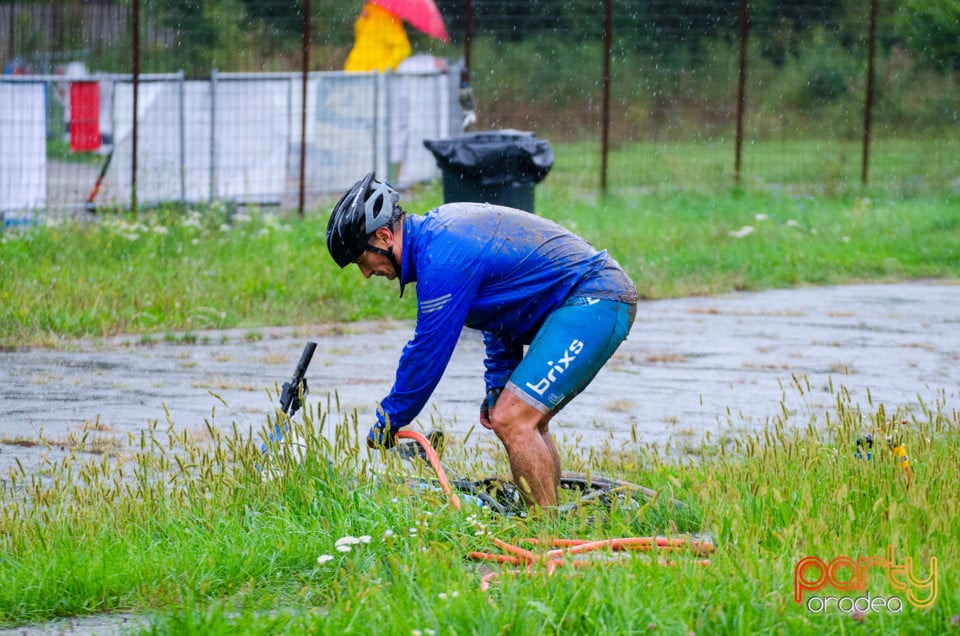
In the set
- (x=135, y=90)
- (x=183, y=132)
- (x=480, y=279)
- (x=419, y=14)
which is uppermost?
(x=419, y=14)

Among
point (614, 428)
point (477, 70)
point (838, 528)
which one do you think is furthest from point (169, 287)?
point (477, 70)

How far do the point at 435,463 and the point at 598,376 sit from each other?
4.21m

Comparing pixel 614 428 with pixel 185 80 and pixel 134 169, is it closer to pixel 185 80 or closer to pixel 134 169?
pixel 134 169

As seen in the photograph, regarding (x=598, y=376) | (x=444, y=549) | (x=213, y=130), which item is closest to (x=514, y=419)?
(x=444, y=549)

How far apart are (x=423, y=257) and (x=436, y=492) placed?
0.92 meters

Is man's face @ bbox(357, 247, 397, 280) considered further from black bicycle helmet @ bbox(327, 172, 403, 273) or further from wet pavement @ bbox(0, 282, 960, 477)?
wet pavement @ bbox(0, 282, 960, 477)

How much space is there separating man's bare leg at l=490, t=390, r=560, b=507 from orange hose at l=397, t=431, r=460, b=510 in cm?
27

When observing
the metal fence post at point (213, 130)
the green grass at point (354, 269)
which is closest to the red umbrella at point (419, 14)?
the green grass at point (354, 269)

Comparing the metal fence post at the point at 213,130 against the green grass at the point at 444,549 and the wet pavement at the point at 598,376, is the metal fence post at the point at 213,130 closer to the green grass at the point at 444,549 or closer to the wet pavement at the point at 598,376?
the wet pavement at the point at 598,376

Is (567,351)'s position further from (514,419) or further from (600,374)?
(600,374)

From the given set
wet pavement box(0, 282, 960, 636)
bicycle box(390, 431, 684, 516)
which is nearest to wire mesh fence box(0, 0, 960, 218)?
wet pavement box(0, 282, 960, 636)

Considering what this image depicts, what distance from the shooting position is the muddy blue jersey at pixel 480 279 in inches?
201

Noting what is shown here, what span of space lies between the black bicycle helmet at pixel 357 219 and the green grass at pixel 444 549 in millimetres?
729

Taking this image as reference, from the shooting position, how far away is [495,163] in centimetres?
1107
